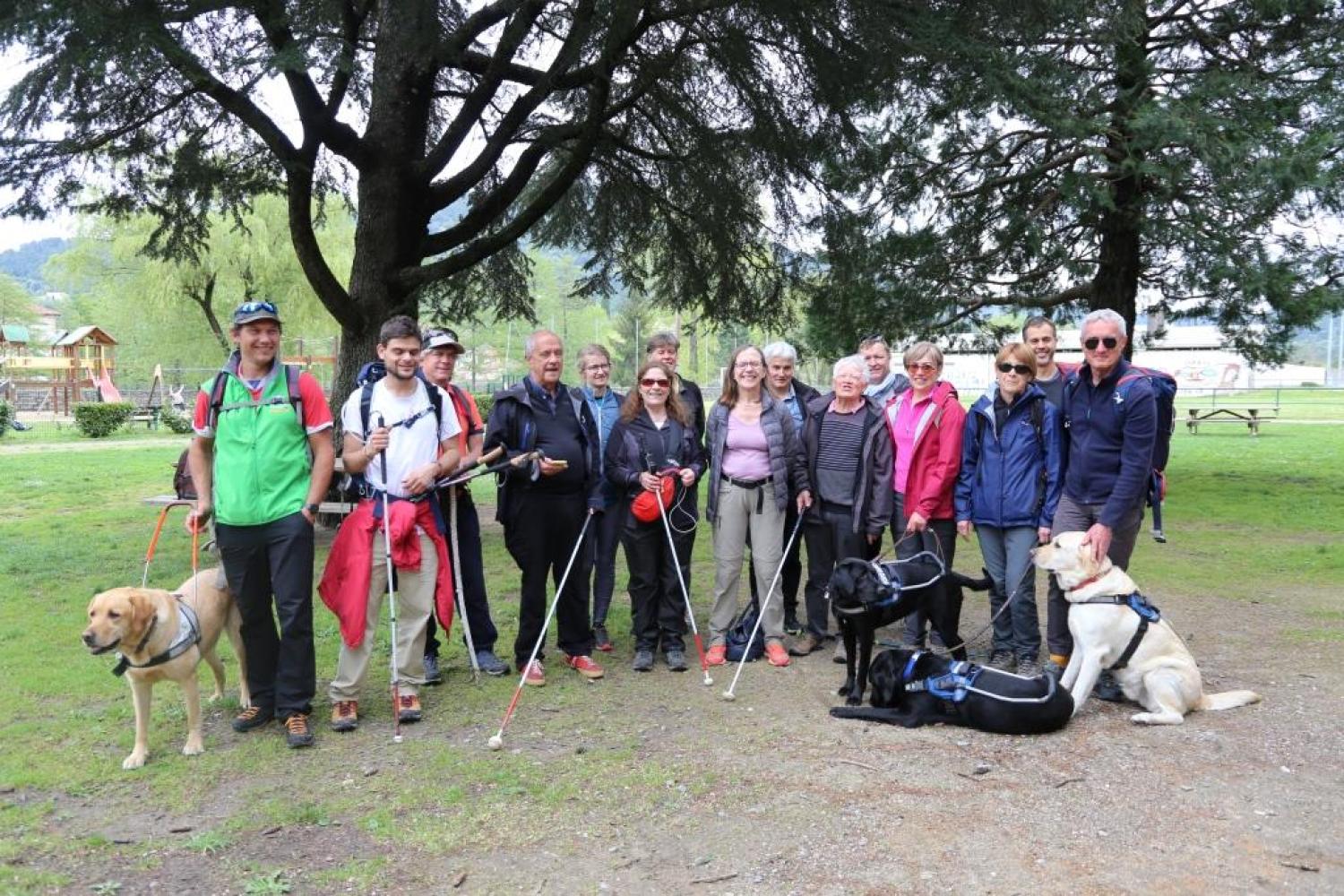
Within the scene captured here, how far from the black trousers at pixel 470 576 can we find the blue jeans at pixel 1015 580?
2.83m

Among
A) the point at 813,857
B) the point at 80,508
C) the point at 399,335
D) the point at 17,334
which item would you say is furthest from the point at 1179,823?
the point at 17,334

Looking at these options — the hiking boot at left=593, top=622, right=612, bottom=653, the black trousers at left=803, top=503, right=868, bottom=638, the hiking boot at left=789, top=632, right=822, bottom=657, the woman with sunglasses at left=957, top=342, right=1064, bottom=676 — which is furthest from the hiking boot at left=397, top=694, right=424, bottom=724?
the woman with sunglasses at left=957, top=342, right=1064, bottom=676

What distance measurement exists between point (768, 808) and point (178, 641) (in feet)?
8.64

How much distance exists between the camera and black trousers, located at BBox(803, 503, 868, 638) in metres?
5.46

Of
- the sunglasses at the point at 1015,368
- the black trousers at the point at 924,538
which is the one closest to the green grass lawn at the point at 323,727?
the black trousers at the point at 924,538

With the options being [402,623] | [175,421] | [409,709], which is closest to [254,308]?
[402,623]

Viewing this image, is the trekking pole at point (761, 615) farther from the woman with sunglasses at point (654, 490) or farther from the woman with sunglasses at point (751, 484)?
the woman with sunglasses at point (654, 490)

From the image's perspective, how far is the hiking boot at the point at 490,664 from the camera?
5.31 meters

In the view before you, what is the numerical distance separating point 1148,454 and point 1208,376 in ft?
222

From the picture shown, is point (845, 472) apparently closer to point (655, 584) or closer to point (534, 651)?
point (655, 584)

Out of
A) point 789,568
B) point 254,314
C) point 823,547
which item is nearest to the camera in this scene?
point 254,314

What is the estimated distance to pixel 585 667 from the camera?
17.4ft

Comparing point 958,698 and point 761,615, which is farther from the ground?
point 761,615

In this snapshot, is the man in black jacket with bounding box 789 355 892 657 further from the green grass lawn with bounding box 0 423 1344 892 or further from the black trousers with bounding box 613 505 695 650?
the green grass lawn with bounding box 0 423 1344 892
